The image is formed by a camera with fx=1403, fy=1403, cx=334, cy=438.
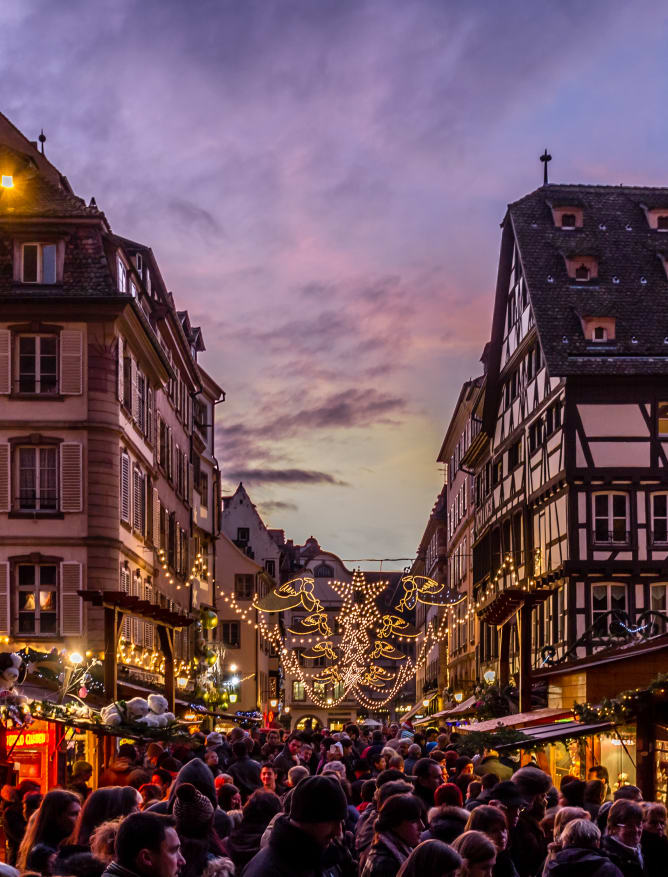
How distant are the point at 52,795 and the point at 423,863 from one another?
2837mm

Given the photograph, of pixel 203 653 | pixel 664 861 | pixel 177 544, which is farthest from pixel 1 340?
pixel 664 861

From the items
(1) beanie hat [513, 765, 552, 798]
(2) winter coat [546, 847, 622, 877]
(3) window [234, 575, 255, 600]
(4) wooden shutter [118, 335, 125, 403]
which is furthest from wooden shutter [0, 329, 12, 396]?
(3) window [234, 575, 255, 600]

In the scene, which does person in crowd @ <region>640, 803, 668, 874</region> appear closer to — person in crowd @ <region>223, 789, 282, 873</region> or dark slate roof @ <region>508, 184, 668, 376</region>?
person in crowd @ <region>223, 789, 282, 873</region>

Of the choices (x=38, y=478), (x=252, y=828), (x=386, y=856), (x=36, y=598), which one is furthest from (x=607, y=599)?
(x=386, y=856)

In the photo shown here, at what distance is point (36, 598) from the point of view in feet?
104

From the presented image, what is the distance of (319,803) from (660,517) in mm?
31097

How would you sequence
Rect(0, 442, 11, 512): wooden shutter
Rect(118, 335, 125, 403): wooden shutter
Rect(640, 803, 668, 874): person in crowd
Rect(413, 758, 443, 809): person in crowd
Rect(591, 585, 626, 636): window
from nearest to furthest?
Rect(640, 803, 668, 874): person in crowd < Rect(413, 758, 443, 809): person in crowd < Rect(0, 442, 11, 512): wooden shutter < Rect(118, 335, 125, 403): wooden shutter < Rect(591, 585, 626, 636): window

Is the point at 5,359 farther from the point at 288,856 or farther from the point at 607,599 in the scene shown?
the point at 288,856

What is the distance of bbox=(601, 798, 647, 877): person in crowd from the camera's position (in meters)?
9.16

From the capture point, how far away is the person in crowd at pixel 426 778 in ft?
38.9

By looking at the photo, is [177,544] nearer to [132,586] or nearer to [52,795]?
[132,586]

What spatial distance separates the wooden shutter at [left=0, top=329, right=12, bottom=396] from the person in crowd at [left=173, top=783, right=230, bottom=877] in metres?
25.4

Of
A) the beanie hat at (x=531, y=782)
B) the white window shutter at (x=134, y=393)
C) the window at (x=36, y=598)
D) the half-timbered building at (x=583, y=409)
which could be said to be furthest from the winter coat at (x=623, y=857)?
the white window shutter at (x=134, y=393)

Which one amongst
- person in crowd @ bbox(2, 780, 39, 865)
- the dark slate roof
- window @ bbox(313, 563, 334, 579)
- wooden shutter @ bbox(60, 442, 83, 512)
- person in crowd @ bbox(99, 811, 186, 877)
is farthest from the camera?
window @ bbox(313, 563, 334, 579)
